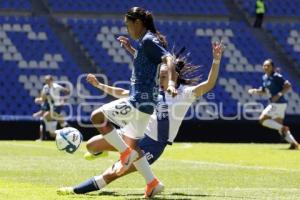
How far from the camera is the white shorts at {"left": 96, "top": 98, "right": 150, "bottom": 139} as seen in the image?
8.70 m

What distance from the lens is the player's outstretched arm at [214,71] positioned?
9.27 meters

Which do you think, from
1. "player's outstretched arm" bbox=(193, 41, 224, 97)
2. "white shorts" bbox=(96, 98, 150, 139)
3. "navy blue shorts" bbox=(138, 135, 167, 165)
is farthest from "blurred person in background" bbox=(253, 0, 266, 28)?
"white shorts" bbox=(96, 98, 150, 139)

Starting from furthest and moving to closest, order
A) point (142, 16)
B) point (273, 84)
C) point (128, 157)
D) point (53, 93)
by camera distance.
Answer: point (53, 93)
point (273, 84)
point (142, 16)
point (128, 157)

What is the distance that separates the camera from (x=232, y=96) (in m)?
29.3

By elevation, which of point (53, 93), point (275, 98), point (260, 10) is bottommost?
point (53, 93)

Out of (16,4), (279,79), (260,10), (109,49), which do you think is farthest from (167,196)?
(260,10)

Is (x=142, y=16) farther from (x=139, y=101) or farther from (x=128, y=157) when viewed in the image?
(x=128, y=157)

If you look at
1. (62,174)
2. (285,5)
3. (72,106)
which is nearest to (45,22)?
(72,106)

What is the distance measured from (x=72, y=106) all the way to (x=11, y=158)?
11.8 metres

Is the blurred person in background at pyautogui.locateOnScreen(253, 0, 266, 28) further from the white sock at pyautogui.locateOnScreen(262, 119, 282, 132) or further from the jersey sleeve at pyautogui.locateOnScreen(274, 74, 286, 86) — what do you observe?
the jersey sleeve at pyautogui.locateOnScreen(274, 74, 286, 86)

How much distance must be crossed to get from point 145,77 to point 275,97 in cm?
1336

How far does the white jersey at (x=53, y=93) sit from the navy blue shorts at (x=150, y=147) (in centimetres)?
1575

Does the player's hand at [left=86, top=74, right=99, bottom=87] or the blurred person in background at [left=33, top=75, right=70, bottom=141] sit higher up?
the player's hand at [left=86, top=74, right=99, bottom=87]

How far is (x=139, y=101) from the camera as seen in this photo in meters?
8.73
